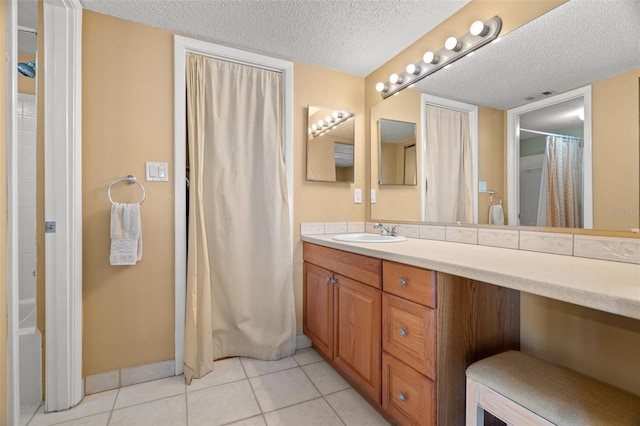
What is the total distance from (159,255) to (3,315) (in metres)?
0.86

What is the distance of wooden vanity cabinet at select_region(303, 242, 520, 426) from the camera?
3.57 ft

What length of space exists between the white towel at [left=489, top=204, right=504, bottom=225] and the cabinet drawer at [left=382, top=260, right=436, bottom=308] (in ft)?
2.13

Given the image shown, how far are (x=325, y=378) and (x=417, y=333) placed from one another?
2.91 ft

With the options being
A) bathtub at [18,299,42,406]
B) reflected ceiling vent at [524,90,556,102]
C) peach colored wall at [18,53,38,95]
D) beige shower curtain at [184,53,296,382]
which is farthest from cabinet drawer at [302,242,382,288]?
peach colored wall at [18,53,38,95]

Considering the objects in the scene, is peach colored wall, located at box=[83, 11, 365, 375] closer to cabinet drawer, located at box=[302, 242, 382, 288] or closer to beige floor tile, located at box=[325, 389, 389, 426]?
cabinet drawer, located at box=[302, 242, 382, 288]

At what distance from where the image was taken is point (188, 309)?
5.67 ft

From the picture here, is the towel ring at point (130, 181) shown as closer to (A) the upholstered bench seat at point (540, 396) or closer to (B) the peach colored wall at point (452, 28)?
(B) the peach colored wall at point (452, 28)

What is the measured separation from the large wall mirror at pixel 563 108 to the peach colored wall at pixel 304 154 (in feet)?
2.69

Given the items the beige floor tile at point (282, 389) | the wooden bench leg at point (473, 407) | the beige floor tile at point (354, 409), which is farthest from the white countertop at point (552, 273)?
the beige floor tile at point (282, 389)

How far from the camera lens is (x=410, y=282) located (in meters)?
1.18

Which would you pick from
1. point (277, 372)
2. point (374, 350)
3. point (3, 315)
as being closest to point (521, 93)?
point (374, 350)

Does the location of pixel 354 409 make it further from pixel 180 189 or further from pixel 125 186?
pixel 125 186

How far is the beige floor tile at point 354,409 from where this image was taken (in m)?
1.39

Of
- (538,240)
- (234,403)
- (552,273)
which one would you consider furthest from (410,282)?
(234,403)
